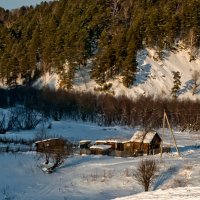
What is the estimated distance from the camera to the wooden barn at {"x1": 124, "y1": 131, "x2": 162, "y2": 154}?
43469mm

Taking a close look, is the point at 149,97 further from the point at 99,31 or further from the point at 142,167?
the point at 142,167

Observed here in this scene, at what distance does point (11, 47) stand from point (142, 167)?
269 feet

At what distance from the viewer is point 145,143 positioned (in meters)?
44.0

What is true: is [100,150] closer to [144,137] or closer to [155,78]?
[144,137]

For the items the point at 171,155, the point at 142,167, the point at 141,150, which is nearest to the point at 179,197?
the point at 142,167

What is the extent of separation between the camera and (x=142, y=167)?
28297 mm

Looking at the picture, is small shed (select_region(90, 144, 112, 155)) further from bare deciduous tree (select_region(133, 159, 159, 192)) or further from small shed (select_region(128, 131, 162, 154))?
bare deciduous tree (select_region(133, 159, 159, 192))

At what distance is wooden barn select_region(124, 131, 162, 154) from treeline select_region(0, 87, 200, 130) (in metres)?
27.7

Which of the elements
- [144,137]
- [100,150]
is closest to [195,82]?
[144,137]

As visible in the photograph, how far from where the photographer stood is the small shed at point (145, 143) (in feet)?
143

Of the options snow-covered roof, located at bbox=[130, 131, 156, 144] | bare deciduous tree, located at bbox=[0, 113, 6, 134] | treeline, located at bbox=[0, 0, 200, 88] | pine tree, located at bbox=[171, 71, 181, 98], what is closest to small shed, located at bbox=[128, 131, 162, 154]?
snow-covered roof, located at bbox=[130, 131, 156, 144]

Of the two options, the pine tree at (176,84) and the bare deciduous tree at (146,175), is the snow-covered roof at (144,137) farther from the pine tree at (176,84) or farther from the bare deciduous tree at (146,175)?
the pine tree at (176,84)

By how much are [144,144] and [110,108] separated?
3701cm

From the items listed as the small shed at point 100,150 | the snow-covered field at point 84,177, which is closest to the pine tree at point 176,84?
the small shed at point 100,150
